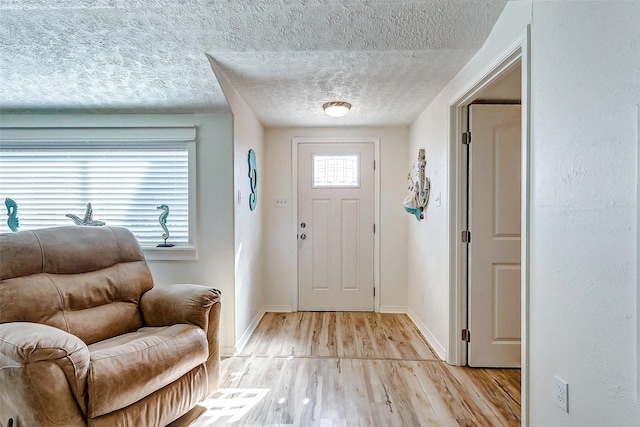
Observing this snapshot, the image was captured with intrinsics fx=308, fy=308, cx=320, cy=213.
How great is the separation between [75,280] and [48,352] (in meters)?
0.69

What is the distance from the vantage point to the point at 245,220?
2.77 meters

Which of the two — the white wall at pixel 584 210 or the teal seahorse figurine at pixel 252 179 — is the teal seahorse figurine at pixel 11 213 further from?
the white wall at pixel 584 210

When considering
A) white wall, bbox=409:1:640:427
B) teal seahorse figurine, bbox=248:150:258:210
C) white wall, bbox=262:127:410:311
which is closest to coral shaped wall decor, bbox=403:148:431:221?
white wall, bbox=262:127:410:311

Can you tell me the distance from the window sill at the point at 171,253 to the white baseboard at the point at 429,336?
2.08m

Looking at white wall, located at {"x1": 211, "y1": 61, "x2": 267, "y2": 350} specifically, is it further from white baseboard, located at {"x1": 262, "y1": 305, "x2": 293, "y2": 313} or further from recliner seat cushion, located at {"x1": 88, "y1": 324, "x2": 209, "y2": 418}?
recliner seat cushion, located at {"x1": 88, "y1": 324, "x2": 209, "y2": 418}

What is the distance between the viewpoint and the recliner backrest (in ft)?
5.16

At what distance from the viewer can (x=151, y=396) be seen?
1473 millimetres

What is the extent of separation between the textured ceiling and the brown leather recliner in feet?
3.57

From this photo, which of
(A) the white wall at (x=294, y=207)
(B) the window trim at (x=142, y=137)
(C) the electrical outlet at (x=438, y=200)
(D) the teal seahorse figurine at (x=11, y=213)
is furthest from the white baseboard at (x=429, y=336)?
(D) the teal seahorse figurine at (x=11, y=213)

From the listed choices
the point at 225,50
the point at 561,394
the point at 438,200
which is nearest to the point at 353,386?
the point at 561,394

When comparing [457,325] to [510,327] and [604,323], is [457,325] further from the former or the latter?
[604,323]

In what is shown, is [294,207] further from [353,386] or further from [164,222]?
[353,386]

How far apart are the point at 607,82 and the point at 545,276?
0.74 metres

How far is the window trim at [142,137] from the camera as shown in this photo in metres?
2.47
